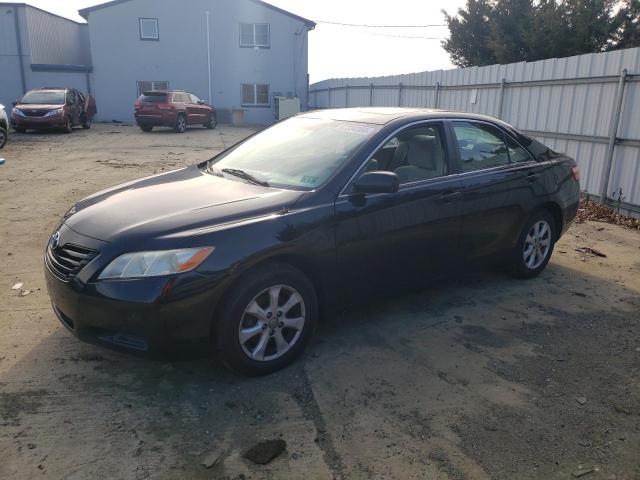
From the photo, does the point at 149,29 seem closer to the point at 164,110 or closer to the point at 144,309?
the point at 164,110

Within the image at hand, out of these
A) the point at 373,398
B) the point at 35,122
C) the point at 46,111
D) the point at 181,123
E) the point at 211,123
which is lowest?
the point at 373,398

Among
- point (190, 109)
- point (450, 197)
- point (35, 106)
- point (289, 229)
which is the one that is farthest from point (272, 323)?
point (190, 109)

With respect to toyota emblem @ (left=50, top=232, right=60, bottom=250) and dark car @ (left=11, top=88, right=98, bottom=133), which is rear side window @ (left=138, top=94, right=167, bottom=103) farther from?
toyota emblem @ (left=50, top=232, right=60, bottom=250)

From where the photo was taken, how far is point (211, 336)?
3.28 metres

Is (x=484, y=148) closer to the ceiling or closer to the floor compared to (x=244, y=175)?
closer to the ceiling

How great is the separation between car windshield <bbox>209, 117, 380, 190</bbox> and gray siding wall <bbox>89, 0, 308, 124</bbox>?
2816 centimetres

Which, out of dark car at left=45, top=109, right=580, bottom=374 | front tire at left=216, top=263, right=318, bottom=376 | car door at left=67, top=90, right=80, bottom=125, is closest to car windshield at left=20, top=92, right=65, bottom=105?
car door at left=67, top=90, right=80, bottom=125

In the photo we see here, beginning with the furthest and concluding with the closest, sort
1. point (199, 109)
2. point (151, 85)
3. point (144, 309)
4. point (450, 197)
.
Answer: point (151, 85)
point (199, 109)
point (450, 197)
point (144, 309)

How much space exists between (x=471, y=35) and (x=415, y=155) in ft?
88.9

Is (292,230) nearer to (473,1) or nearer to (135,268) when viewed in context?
(135,268)

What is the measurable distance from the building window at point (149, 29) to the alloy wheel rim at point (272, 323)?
99.7 feet

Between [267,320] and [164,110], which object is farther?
[164,110]

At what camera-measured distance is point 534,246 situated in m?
5.45

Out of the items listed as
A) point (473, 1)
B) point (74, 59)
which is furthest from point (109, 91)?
point (473, 1)
